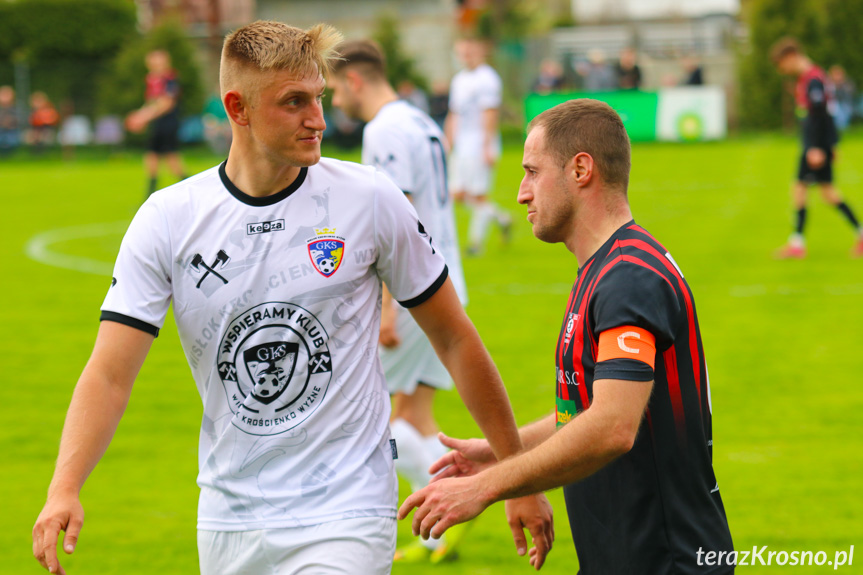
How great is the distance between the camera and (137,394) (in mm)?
8031

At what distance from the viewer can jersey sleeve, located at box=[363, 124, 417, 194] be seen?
5.42 m

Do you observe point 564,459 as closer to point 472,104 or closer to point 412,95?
point 472,104

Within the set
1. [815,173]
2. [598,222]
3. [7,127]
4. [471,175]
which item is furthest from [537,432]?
[7,127]

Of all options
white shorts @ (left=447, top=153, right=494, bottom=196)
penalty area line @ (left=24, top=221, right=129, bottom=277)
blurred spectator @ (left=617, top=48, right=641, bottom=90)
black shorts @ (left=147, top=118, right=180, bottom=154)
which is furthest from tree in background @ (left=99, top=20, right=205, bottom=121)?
white shorts @ (left=447, top=153, right=494, bottom=196)

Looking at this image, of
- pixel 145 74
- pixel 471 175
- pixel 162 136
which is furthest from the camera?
pixel 145 74

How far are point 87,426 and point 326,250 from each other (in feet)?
2.69

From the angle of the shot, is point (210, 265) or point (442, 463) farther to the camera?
point (442, 463)

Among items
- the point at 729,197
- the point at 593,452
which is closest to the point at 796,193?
the point at 729,197

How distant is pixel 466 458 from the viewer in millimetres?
3260

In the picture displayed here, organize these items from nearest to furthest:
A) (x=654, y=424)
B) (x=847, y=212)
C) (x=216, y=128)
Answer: (x=654, y=424) < (x=847, y=212) < (x=216, y=128)

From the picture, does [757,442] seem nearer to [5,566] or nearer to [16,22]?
[5,566]

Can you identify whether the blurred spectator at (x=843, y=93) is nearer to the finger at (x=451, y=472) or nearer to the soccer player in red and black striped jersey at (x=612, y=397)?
the finger at (x=451, y=472)

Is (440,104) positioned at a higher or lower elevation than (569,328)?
lower

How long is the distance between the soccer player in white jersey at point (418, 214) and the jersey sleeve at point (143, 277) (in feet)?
7.11
